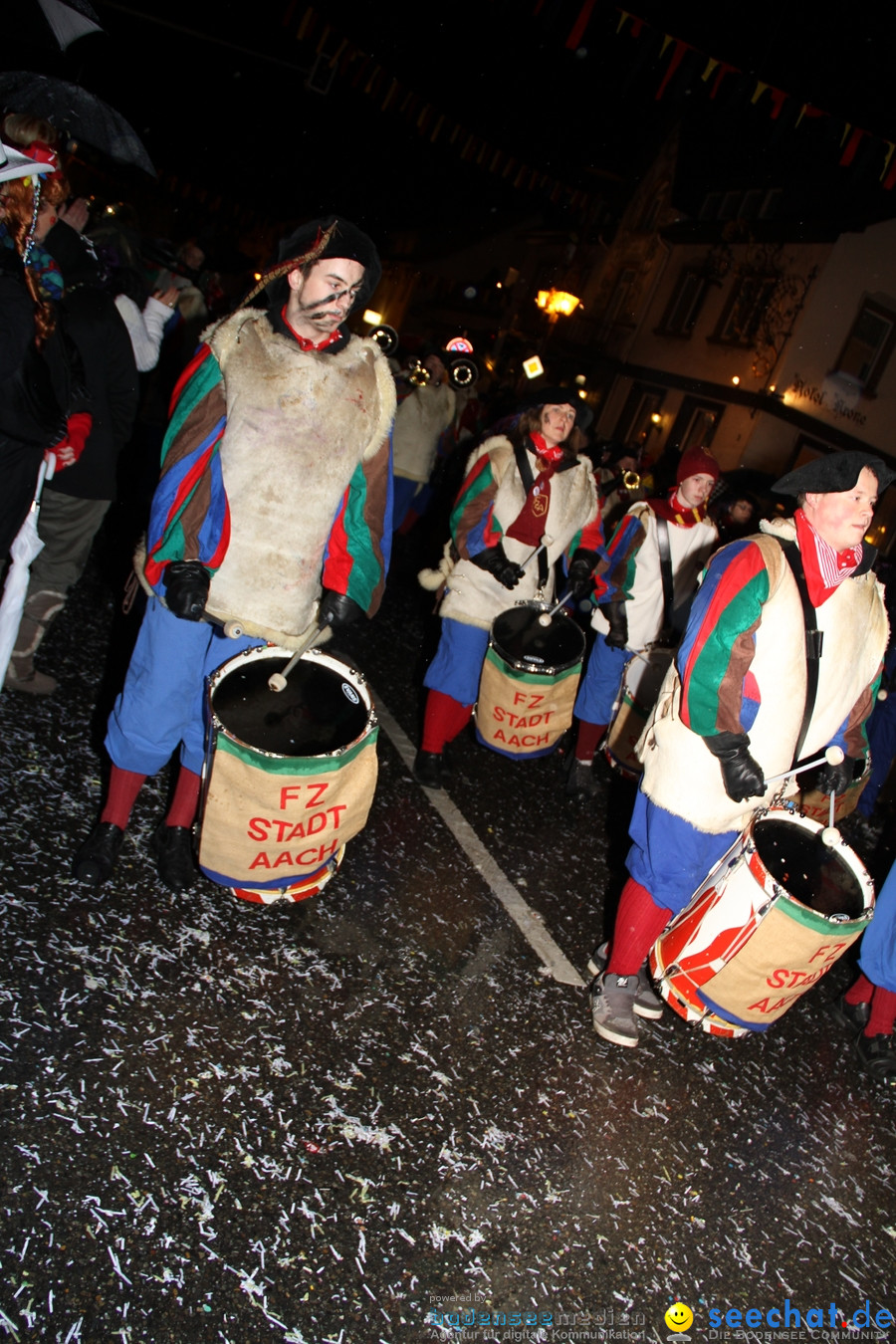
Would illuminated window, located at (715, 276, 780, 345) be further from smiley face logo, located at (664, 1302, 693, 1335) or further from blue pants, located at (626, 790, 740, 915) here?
smiley face logo, located at (664, 1302, 693, 1335)

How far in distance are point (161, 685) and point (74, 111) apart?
3.24 meters

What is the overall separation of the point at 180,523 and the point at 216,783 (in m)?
0.84

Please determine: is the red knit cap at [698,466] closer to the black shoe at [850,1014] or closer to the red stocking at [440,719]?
the red stocking at [440,719]

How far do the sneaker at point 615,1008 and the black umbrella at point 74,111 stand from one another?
14.4 feet

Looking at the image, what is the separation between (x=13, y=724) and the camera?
3.90 m

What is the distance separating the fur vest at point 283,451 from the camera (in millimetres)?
2877

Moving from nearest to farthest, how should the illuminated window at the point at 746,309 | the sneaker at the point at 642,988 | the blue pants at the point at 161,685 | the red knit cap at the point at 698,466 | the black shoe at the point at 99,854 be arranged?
1. the blue pants at the point at 161,685
2. the black shoe at the point at 99,854
3. the sneaker at the point at 642,988
4. the red knit cap at the point at 698,466
5. the illuminated window at the point at 746,309

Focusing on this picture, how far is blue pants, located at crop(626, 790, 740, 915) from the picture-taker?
315 centimetres

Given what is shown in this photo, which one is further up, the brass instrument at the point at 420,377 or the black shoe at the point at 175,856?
the brass instrument at the point at 420,377

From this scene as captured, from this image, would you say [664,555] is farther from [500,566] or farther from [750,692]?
[750,692]

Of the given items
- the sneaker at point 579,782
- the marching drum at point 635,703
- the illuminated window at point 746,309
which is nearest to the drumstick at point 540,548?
the marching drum at point 635,703

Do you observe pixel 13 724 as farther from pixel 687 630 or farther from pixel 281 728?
pixel 687 630

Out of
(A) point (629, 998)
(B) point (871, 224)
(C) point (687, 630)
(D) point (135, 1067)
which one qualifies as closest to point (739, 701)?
(C) point (687, 630)

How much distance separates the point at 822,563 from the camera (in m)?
2.94
